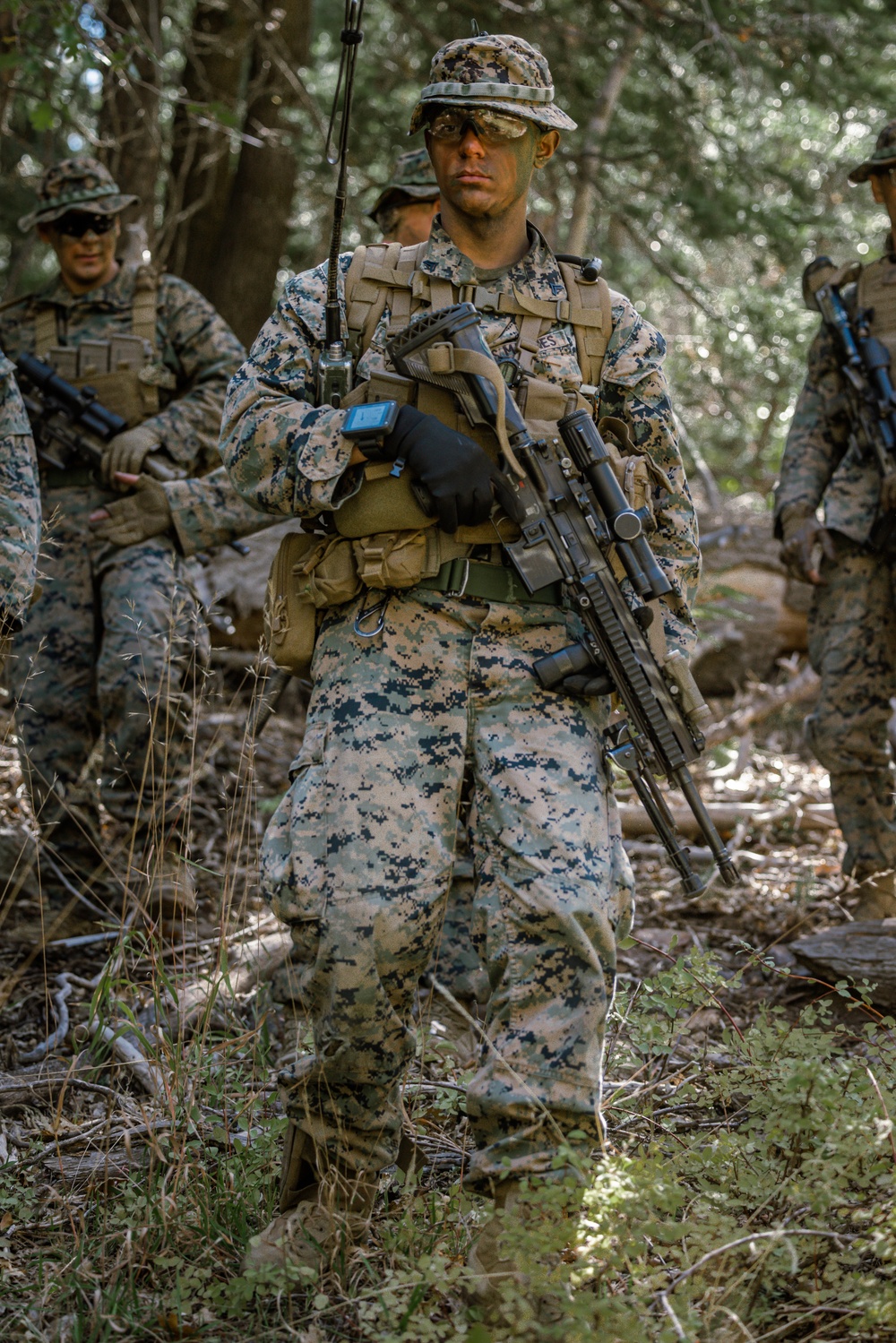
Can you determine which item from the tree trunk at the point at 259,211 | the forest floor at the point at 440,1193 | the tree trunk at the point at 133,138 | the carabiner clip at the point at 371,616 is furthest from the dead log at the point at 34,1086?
the tree trunk at the point at 259,211

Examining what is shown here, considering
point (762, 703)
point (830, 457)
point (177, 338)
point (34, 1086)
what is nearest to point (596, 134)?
point (762, 703)

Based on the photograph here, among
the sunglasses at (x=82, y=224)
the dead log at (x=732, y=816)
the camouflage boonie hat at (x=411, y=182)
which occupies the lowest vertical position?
the dead log at (x=732, y=816)

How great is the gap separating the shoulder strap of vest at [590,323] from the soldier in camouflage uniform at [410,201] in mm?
2881

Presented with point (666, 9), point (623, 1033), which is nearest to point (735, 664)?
point (666, 9)

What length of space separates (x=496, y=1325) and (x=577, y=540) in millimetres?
1749

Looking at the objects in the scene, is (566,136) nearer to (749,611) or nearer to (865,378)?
(749,611)

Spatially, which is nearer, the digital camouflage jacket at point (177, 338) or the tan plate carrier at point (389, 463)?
the tan plate carrier at point (389, 463)

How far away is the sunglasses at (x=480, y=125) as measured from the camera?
10.6ft

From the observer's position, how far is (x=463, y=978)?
14.3 ft

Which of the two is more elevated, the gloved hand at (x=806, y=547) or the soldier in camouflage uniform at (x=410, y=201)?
the soldier in camouflage uniform at (x=410, y=201)

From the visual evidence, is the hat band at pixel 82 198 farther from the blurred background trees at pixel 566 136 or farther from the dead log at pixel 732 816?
the dead log at pixel 732 816

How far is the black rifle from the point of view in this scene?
3098 millimetres

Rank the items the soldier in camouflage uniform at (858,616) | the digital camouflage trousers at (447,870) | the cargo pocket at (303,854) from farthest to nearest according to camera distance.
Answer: the soldier in camouflage uniform at (858,616)
the cargo pocket at (303,854)
the digital camouflage trousers at (447,870)

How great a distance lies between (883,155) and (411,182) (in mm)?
2176
